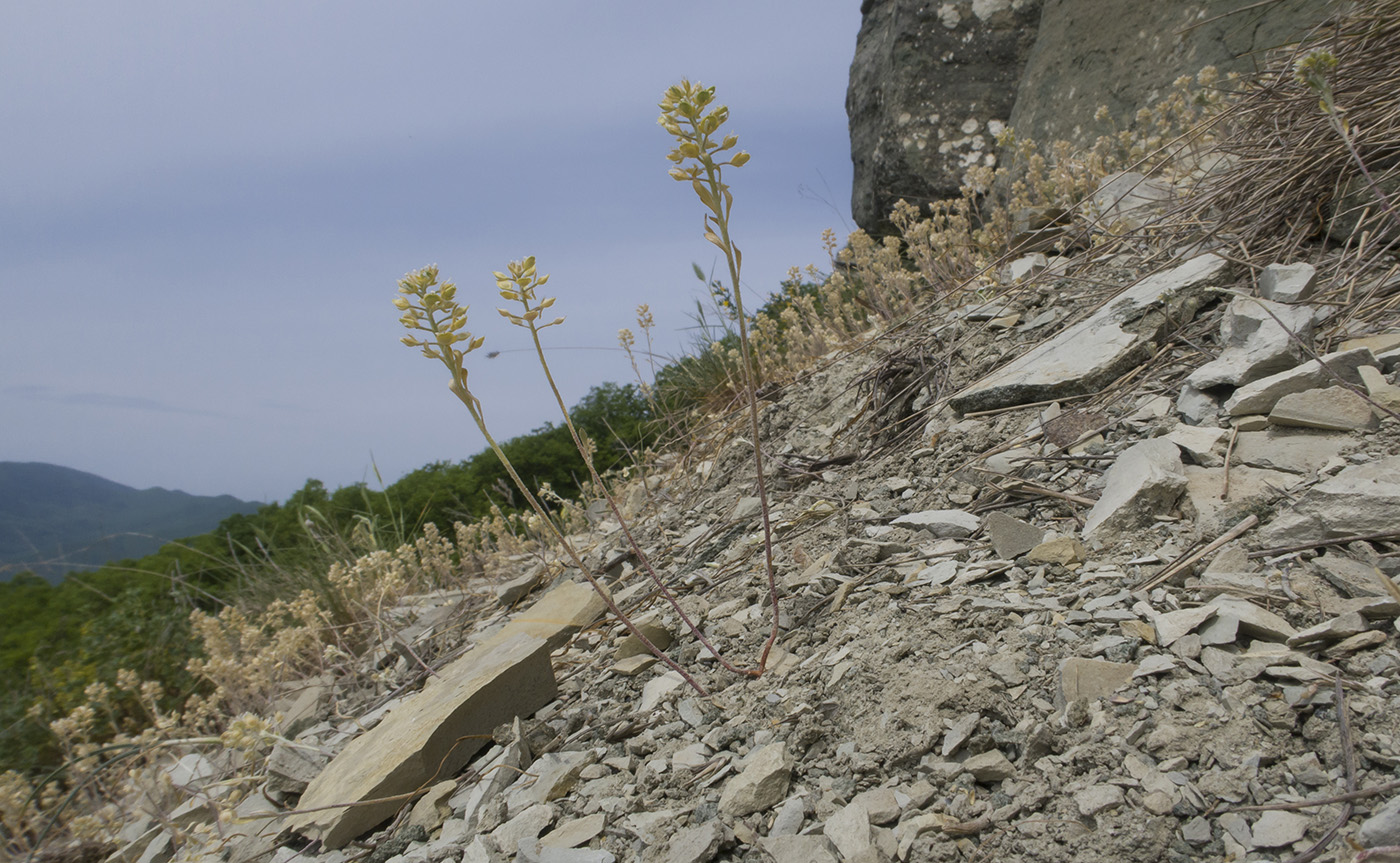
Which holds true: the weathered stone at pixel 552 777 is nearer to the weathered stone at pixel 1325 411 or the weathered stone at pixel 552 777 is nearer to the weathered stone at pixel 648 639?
A: the weathered stone at pixel 648 639

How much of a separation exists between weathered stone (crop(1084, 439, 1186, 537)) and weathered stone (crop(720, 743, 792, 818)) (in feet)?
3.30

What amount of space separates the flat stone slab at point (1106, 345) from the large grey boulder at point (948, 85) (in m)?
4.97

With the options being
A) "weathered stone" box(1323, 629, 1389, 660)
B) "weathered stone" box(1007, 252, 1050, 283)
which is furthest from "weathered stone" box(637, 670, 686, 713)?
"weathered stone" box(1007, 252, 1050, 283)

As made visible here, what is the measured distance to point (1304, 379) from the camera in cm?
203

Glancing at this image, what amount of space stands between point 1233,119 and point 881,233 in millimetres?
4919

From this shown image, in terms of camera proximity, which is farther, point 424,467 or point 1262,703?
point 424,467

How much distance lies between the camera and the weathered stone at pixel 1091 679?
1.40 metres

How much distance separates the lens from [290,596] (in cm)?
546

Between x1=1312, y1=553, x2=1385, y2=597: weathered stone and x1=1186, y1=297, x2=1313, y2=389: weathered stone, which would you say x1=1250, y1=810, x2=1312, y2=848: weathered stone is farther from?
x1=1186, y1=297, x2=1313, y2=389: weathered stone

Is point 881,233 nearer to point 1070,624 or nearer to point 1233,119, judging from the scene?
point 1233,119

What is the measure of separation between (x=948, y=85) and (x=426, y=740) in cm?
786

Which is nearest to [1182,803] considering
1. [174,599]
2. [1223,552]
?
[1223,552]

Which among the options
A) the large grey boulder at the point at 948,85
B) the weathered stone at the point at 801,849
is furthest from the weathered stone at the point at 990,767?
the large grey boulder at the point at 948,85

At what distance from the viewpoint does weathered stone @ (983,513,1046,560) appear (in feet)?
6.43
